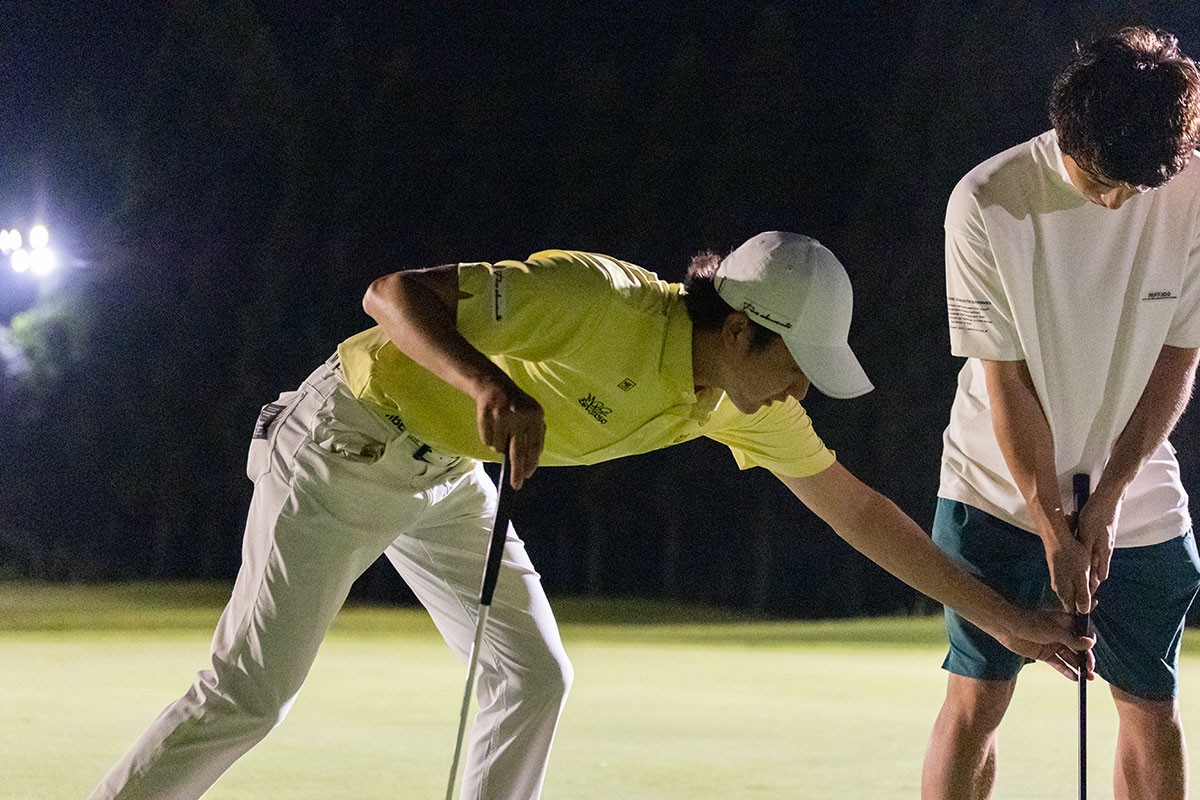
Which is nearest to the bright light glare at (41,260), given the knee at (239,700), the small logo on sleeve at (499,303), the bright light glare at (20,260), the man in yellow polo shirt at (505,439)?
the bright light glare at (20,260)

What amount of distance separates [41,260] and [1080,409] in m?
14.2

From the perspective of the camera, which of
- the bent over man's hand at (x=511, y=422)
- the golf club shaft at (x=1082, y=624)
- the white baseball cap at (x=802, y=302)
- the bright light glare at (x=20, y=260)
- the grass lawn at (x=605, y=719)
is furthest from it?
the bright light glare at (x=20, y=260)

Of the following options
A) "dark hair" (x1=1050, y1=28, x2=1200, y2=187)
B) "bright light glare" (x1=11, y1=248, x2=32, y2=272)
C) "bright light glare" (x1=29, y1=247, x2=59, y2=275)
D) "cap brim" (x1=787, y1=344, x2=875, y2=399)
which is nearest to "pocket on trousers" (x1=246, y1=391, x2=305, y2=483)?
"cap brim" (x1=787, y1=344, x2=875, y2=399)

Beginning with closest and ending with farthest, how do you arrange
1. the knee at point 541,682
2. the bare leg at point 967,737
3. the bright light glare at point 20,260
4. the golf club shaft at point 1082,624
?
the golf club shaft at point 1082,624 < the bare leg at point 967,737 < the knee at point 541,682 < the bright light glare at point 20,260

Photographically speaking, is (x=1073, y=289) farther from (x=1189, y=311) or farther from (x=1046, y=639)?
(x=1046, y=639)

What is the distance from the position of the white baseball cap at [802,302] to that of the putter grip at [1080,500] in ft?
1.23

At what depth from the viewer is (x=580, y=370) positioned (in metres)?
2.35

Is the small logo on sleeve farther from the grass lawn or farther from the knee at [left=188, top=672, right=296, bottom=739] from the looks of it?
the grass lawn

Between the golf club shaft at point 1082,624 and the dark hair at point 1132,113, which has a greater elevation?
the dark hair at point 1132,113

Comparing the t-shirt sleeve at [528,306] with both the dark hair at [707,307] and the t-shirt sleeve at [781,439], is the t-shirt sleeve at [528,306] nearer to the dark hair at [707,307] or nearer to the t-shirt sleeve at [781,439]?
the dark hair at [707,307]

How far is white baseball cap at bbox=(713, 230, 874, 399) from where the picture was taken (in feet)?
7.30

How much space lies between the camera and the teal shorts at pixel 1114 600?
2.39 meters

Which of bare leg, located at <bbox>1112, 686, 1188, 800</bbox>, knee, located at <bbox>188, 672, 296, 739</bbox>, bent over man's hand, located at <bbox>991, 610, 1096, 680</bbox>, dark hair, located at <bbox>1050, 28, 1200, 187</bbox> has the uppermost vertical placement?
dark hair, located at <bbox>1050, 28, 1200, 187</bbox>

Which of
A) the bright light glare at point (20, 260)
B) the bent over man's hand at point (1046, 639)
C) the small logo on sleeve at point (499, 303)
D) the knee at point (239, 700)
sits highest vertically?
the bright light glare at point (20, 260)
